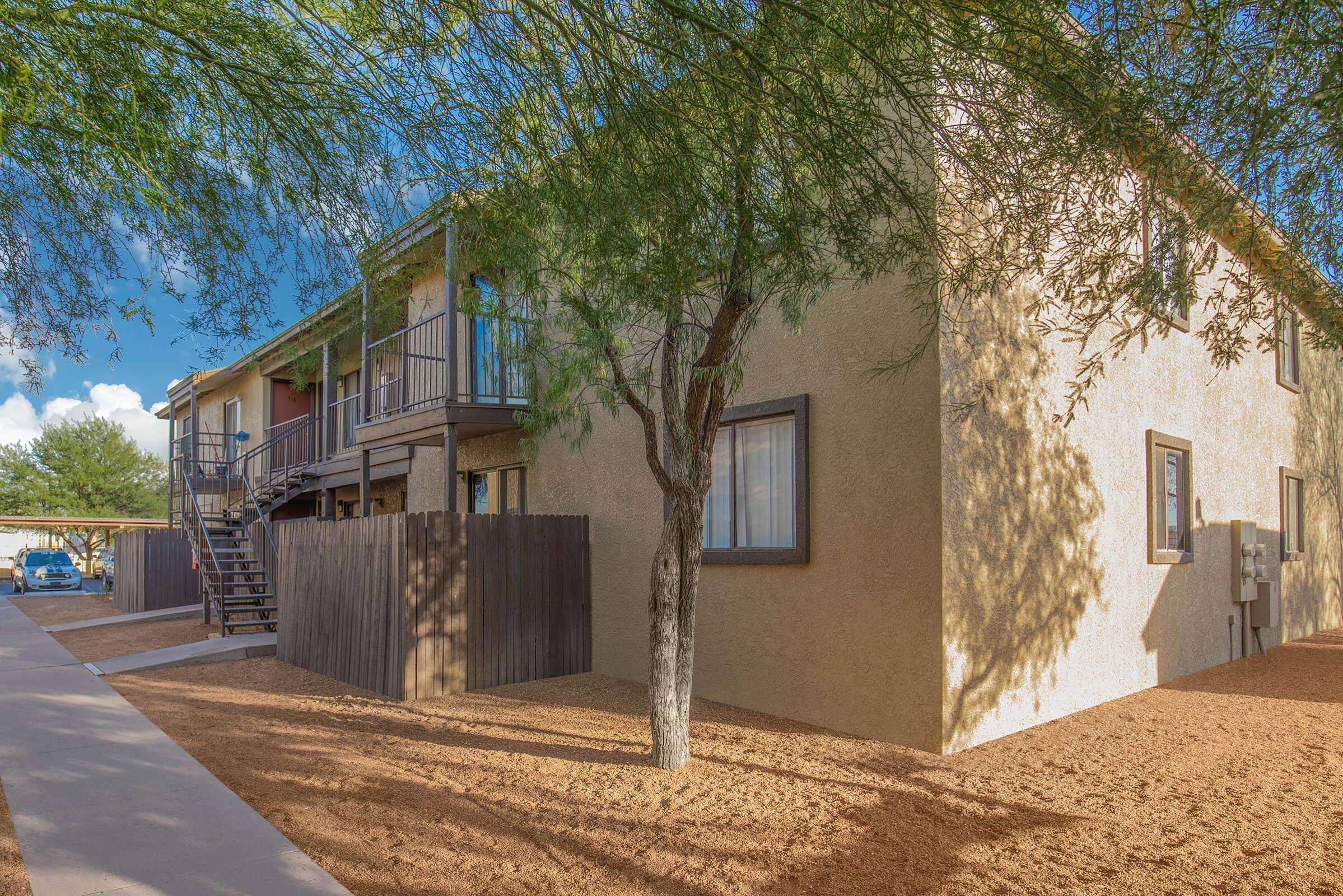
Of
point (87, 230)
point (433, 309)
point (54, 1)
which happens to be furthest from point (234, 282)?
point (433, 309)

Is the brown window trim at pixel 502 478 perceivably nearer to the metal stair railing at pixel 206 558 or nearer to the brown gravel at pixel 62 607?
the metal stair railing at pixel 206 558

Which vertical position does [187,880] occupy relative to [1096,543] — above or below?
below

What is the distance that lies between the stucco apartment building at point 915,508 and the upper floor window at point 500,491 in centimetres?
5

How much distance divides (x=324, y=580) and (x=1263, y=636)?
12.5 metres

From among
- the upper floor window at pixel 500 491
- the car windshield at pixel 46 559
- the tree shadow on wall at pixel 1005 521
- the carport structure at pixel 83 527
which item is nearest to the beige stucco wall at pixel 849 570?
the tree shadow on wall at pixel 1005 521

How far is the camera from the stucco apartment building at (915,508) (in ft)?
22.4

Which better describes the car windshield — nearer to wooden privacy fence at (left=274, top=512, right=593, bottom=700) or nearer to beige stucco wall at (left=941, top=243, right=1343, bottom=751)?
wooden privacy fence at (left=274, top=512, right=593, bottom=700)

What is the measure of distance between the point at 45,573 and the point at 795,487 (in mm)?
29579

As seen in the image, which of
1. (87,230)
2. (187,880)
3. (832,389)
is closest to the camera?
(187,880)

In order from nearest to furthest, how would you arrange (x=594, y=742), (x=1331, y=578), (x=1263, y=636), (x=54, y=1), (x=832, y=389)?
(x=54, y=1) < (x=594, y=742) < (x=832, y=389) < (x=1263, y=636) < (x=1331, y=578)

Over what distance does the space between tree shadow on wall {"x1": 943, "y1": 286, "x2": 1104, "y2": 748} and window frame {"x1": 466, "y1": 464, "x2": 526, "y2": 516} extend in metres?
5.80

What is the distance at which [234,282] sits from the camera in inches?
236

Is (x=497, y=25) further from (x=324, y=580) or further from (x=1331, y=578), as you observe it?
(x=1331, y=578)

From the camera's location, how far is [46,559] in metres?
28.9
